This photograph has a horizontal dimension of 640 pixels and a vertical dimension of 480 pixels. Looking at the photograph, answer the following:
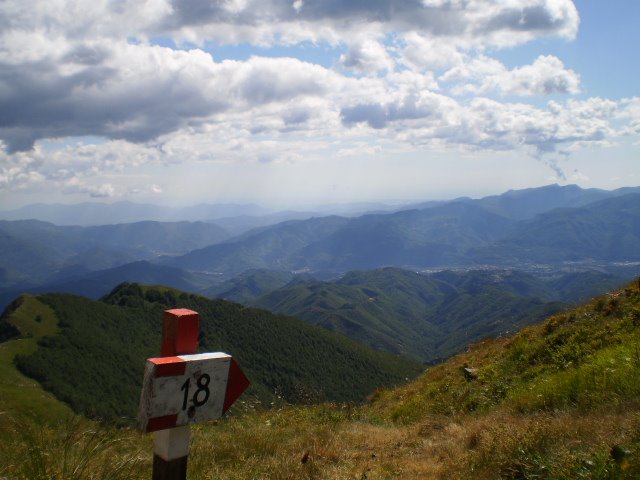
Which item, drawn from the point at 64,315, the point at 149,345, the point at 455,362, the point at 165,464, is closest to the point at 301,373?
the point at 149,345

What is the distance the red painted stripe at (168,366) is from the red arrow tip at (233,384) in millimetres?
533

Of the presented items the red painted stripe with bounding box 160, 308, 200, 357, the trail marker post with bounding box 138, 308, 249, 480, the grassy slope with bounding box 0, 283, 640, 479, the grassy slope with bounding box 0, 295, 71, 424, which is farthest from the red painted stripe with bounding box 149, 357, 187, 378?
the grassy slope with bounding box 0, 295, 71, 424

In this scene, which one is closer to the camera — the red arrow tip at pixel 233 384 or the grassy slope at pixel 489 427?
the red arrow tip at pixel 233 384

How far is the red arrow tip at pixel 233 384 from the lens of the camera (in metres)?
4.35

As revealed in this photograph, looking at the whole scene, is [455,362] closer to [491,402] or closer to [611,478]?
[491,402]

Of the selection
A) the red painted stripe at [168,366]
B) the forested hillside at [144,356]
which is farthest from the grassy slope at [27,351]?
the red painted stripe at [168,366]

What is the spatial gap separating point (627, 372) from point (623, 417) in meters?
1.58

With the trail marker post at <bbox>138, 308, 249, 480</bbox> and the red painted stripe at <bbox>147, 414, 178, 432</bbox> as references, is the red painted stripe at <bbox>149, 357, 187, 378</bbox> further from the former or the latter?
the red painted stripe at <bbox>147, 414, 178, 432</bbox>

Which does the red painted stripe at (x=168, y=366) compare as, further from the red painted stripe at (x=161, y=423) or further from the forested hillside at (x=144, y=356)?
the forested hillside at (x=144, y=356)

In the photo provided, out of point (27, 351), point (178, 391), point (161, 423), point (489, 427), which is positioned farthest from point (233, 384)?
point (27, 351)

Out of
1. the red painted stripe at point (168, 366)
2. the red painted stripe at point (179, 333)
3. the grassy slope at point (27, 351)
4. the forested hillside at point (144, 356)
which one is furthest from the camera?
the forested hillside at point (144, 356)

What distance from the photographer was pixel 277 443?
7.55 metres

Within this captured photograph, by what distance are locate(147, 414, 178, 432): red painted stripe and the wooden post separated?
147 millimetres

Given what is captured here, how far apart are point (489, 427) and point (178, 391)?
493 centimetres
